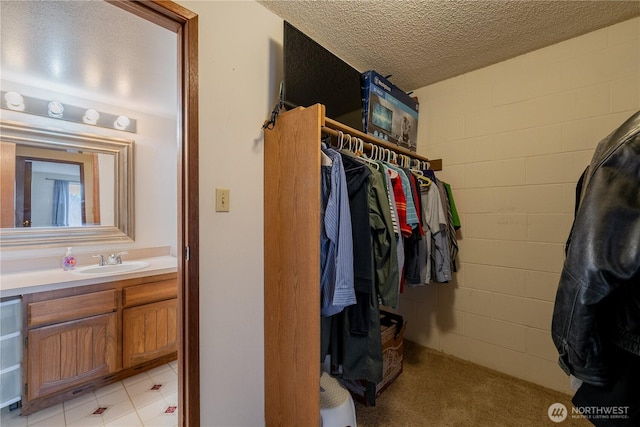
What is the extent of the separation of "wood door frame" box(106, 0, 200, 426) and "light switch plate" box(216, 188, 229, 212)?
108mm

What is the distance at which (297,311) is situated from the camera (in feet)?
4.14

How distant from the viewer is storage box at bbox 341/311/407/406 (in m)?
1.64

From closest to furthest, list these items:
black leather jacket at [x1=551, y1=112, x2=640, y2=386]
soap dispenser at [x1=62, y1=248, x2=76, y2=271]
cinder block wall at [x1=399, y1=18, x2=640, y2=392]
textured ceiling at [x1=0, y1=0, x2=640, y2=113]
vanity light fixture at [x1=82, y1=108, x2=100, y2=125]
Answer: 1. black leather jacket at [x1=551, y1=112, x2=640, y2=386]
2. textured ceiling at [x1=0, y1=0, x2=640, y2=113]
3. cinder block wall at [x1=399, y1=18, x2=640, y2=392]
4. soap dispenser at [x1=62, y1=248, x2=76, y2=271]
5. vanity light fixture at [x1=82, y1=108, x2=100, y2=125]

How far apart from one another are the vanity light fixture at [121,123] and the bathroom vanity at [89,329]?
128cm

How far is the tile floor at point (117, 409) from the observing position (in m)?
1.57

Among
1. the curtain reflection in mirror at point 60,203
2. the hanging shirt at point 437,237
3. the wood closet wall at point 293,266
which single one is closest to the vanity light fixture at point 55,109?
the curtain reflection in mirror at point 60,203

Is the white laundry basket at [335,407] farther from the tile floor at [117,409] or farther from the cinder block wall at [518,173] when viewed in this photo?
the cinder block wall at [518,173]

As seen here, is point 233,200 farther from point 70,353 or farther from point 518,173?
point 518,173

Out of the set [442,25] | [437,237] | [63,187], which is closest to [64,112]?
[63,187]

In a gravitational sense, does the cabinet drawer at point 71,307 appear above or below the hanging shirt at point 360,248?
below

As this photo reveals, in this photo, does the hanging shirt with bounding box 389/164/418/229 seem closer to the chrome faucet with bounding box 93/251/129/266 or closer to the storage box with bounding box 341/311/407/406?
the storage box with bounding box 341/311/407/406

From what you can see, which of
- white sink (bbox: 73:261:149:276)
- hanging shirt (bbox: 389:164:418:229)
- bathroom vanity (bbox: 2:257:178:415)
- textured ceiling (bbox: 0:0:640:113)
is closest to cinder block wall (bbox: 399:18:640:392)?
textured ceiling (bbox: 0:0:640:113)

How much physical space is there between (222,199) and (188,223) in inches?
7.6

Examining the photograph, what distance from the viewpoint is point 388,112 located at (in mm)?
1915
